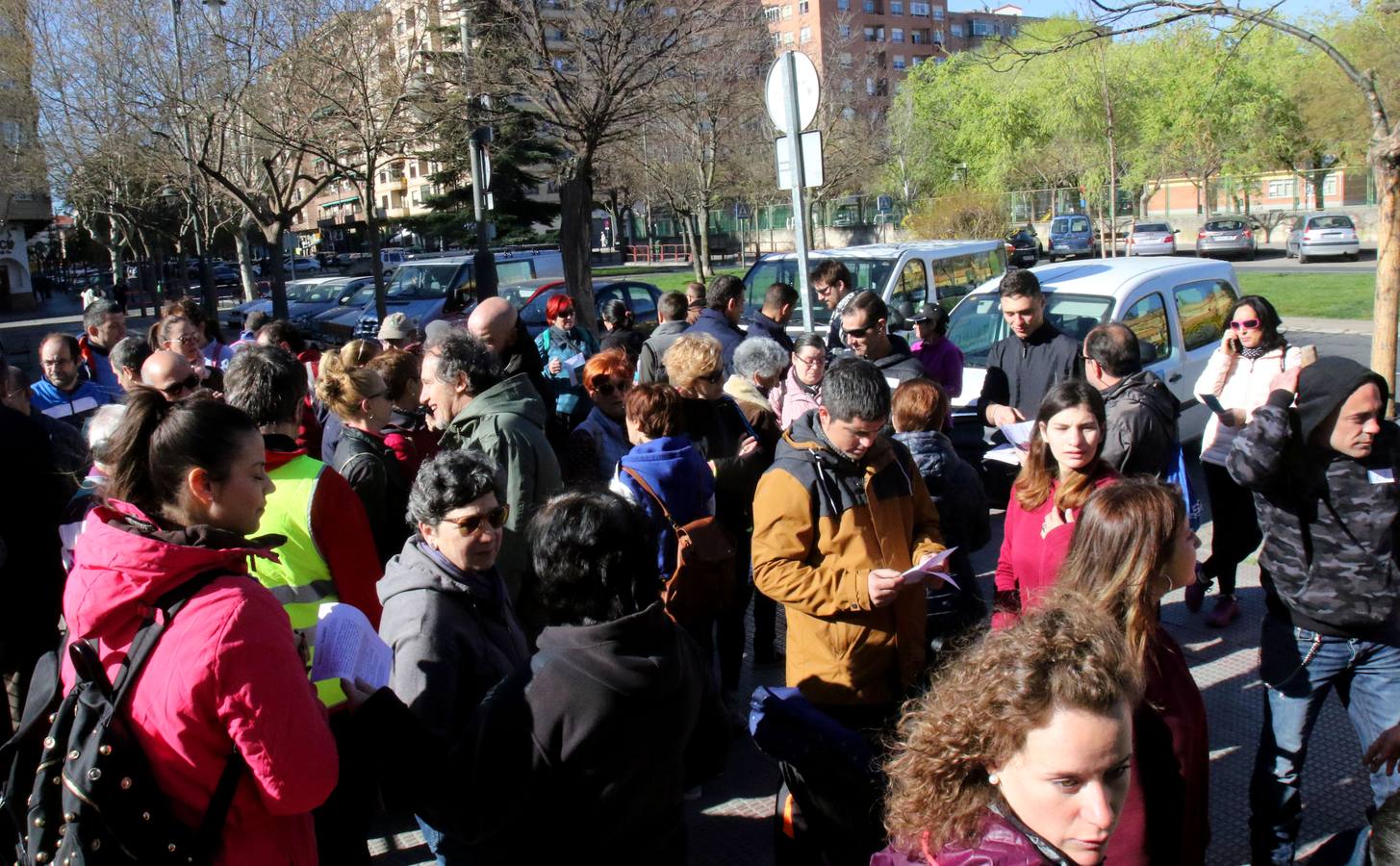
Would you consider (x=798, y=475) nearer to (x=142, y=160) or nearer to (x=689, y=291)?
(x=689, y=291)

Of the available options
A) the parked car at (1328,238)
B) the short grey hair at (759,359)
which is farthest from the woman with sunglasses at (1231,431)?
the parked car at (1328,238)

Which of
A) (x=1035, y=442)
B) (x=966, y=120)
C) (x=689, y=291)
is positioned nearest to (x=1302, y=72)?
(x=966, y=120)

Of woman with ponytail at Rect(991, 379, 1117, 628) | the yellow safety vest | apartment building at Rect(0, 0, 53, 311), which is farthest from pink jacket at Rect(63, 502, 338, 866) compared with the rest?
apartment building at Rect(0, 0, 53, 311)

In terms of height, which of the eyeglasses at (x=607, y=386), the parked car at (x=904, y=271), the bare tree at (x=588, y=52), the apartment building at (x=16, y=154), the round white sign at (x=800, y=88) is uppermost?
the apartment building at (x=16, y=154)

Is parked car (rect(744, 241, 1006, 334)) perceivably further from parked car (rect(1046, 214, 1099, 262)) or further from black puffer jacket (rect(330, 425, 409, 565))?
parked car (rect(1046, 214, 1099, 262))

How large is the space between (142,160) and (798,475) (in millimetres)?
25155

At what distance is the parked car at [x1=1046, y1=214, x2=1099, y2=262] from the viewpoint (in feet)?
132

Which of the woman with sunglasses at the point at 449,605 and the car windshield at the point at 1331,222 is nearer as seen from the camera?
the woman with sunglasses at the point at 449,605

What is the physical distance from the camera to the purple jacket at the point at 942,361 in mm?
6969

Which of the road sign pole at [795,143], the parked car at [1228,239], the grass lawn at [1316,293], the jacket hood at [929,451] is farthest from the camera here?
the parked car at [1228,239]

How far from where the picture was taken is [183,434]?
7.59ft

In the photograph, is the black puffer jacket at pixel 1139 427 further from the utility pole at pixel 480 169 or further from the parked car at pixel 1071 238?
the parked car at pixel 1071 238

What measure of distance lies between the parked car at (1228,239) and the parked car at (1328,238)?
3.47 meters

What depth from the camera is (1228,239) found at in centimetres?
3881
